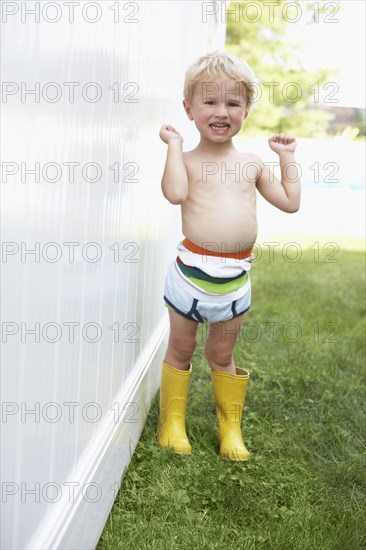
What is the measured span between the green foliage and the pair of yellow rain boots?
14.0 metres

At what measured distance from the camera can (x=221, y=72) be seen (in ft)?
7.77

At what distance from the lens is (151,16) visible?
257 centimetres

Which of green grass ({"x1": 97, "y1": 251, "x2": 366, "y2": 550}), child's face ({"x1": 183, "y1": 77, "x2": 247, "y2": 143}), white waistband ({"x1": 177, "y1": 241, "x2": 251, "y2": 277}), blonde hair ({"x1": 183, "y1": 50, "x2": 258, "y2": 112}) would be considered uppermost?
blonde hair ({"x1": 183, "y1": 50, "x2": 258, "y2": 112})

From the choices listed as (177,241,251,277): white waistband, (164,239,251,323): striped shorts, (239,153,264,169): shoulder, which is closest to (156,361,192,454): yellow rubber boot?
(164,239,251,323): striped shorts

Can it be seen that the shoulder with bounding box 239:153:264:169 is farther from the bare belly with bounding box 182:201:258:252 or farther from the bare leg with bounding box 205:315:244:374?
the bare leg with bounding box 205:315:244:374

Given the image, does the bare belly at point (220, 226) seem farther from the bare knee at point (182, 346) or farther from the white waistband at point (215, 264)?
the bare knee at point (182, 346)

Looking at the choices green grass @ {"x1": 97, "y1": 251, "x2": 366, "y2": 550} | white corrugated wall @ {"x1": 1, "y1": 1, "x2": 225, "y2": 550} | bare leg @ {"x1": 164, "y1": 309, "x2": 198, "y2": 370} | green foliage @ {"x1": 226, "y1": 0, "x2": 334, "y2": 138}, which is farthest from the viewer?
green foliage @ {"x1": 226, "y1": 0, "x2": 334, "y2": 138}

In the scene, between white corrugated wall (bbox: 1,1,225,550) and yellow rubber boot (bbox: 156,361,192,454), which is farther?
yellow rubber boot (bbox: 156,361,192,454)

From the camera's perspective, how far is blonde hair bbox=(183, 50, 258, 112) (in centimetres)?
237

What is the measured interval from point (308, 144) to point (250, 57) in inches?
98.3

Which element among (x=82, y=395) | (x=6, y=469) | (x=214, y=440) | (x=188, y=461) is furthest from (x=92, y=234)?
(x=214, y=440)

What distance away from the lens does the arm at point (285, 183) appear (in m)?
2.55

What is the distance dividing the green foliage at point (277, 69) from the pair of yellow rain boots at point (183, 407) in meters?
14.0

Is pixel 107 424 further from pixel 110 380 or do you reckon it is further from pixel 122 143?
pixel 122 143
